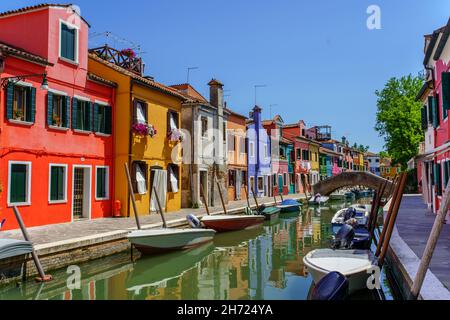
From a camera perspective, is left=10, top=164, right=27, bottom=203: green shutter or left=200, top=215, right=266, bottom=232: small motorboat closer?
left=10, top=164, right=27, bottom=203: green shutter

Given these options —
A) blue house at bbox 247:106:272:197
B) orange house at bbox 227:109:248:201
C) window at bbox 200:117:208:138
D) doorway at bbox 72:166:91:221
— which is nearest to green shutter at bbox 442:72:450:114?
doorway at bbox 72:166:91:221

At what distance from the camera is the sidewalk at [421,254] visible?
6035mm

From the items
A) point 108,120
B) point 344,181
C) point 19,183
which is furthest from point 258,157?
point 19,183

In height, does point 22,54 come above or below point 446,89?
above

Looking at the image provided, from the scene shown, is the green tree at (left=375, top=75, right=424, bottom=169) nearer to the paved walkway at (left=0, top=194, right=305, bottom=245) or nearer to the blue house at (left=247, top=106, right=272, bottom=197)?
the blue house at (left=247, top=106, right=272, bottom=197)

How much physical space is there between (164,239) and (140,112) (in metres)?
7.43

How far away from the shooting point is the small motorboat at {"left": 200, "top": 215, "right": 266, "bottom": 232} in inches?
661

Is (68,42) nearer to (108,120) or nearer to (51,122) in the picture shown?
(51,122)

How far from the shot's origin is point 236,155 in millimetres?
29641

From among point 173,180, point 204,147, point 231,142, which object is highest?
point 231,142

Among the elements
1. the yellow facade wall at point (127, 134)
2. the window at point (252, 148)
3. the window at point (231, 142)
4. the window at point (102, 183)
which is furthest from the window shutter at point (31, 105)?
the window at point (252, 148)

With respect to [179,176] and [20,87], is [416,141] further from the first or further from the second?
[20,87]

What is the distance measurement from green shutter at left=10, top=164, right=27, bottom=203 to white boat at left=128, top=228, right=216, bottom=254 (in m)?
3.97

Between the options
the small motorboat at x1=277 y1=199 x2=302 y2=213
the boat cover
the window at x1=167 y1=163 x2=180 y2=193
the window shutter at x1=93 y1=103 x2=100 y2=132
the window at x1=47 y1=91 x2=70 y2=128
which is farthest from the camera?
the small motorboat at x1=277 y1=199 x2=302 y2=213
